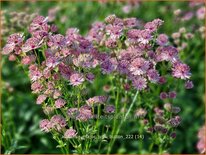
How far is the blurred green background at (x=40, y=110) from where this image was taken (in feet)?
11.4

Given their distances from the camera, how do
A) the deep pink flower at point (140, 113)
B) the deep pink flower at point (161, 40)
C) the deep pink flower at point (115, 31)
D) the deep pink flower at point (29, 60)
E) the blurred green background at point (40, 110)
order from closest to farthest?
1. the deep pink flower at point (29, 60)
2. the deep pink flower at point (115, 31)
3. the deep pink flower at point (161, 40)
4. the deep pink flower at point (140, 113)
5. the blurred green background at point (40, 110)

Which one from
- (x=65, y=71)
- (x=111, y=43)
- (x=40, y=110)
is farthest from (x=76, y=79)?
(x=40, y=110)

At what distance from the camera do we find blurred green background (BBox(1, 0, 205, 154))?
3.47m

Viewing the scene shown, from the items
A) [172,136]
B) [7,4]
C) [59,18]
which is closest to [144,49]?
[172,136]

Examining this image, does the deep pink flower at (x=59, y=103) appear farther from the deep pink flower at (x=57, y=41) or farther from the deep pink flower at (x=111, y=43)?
the deep pink flower at (x=111, y=43)

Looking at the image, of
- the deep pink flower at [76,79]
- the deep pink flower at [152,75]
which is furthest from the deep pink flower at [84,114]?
the deep pink flower at [152,75]

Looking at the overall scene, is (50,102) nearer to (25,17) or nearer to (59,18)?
(25,17)

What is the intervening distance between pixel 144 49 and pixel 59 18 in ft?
6.10

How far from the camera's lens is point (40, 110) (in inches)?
150

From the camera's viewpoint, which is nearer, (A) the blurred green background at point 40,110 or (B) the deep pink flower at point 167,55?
(B) the deep pink flower at point 167,55

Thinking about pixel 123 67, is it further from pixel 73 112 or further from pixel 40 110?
pixel 40 110

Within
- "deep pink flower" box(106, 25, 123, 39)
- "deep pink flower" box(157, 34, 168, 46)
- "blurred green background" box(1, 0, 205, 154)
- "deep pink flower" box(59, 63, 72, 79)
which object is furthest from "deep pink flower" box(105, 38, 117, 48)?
"blurred green background" box(1, 0, 205, 154)

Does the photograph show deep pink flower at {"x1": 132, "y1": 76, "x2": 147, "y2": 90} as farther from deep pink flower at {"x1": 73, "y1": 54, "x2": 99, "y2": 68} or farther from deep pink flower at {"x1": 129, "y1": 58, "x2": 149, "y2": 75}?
deep pink flower at {"x1": 73, "y1": 54, "x2": 99, "y2": 68}

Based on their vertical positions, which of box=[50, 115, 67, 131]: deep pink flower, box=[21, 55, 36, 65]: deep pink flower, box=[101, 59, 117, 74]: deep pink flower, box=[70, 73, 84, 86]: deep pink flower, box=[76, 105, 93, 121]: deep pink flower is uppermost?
box=[21, 55, 36, 65]: deep pink flower
